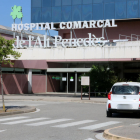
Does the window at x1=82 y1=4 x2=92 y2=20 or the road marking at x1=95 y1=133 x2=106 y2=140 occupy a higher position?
the window at x1=82 y1=4 x2=92 y2=20

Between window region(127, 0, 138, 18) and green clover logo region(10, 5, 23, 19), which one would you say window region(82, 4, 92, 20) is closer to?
window region(127, 0, 138, 18)

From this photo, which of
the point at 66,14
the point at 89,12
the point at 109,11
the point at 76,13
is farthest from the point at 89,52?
the point at 66,14

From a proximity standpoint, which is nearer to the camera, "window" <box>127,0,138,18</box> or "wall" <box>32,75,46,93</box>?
"window" <box>127,0,138,18</box>

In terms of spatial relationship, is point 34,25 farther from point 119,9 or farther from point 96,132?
point 96,132

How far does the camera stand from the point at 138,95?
47.3 feet

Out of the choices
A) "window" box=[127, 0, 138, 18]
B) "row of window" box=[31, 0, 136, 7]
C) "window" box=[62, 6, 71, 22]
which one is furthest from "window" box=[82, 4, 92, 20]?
"window" box=[127, 0, 138, 18]

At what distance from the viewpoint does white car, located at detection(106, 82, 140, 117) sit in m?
14.3

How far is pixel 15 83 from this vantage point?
125 ft

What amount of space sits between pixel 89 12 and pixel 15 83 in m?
13.3

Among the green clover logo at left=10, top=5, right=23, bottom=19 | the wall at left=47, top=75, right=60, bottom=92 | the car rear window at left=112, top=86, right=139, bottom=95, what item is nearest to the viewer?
the car rear window at left=112, top=86, right=139, bottom=95

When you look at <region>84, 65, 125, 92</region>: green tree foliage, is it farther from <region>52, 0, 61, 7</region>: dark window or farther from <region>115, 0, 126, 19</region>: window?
<region>52, 0, 61, 7</region>: dark window

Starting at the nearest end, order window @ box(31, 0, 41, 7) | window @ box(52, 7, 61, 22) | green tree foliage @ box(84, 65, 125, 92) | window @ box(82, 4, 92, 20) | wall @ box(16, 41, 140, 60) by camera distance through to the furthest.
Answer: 1. wall @ box(16, 41, 140, 60)
2. green tree foliage @ box(84, 65, 125, 92)
3. window @ box(82, 4, 92, 20)
4. window @ box(52, 7, 61, 22)
5. window @ box(31, 0, 41, 7)

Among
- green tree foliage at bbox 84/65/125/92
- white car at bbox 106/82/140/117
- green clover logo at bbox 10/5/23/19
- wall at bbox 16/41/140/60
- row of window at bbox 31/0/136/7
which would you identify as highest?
row of window at bbox 31/0/136/7

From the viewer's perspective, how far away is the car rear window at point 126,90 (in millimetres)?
14578
